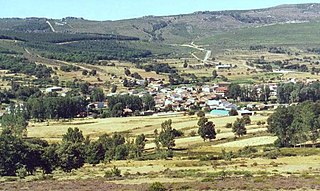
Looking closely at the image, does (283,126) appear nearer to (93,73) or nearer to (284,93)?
(284,93)

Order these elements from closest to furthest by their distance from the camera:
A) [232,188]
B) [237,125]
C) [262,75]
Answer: [232,188] < [237,125] < [262,75]

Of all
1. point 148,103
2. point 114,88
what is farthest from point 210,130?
point 114,88

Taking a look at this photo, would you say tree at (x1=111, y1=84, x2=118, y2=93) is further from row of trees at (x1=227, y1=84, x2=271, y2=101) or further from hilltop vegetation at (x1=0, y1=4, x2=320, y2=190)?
row of trees at (x1=227, y1=84, x2=271, y2=101)

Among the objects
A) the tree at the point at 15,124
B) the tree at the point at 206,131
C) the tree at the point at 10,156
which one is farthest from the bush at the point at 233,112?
the tree at the point at 10,156

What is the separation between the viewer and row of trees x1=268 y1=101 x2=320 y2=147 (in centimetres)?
7499

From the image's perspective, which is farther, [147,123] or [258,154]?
[147,123]

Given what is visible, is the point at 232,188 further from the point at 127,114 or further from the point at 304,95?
the point at 304,95

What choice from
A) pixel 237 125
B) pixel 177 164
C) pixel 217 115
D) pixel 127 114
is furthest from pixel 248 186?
pixel 127 114

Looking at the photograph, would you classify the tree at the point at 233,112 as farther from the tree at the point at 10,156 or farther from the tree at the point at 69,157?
the tree at the point at 10,156

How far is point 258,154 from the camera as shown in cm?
6712

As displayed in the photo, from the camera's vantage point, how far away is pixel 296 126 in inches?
2990

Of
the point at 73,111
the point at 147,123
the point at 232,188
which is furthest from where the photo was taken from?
the point at 73,111

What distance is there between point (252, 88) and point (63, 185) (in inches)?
4658

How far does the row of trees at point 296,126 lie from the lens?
74988 mm
